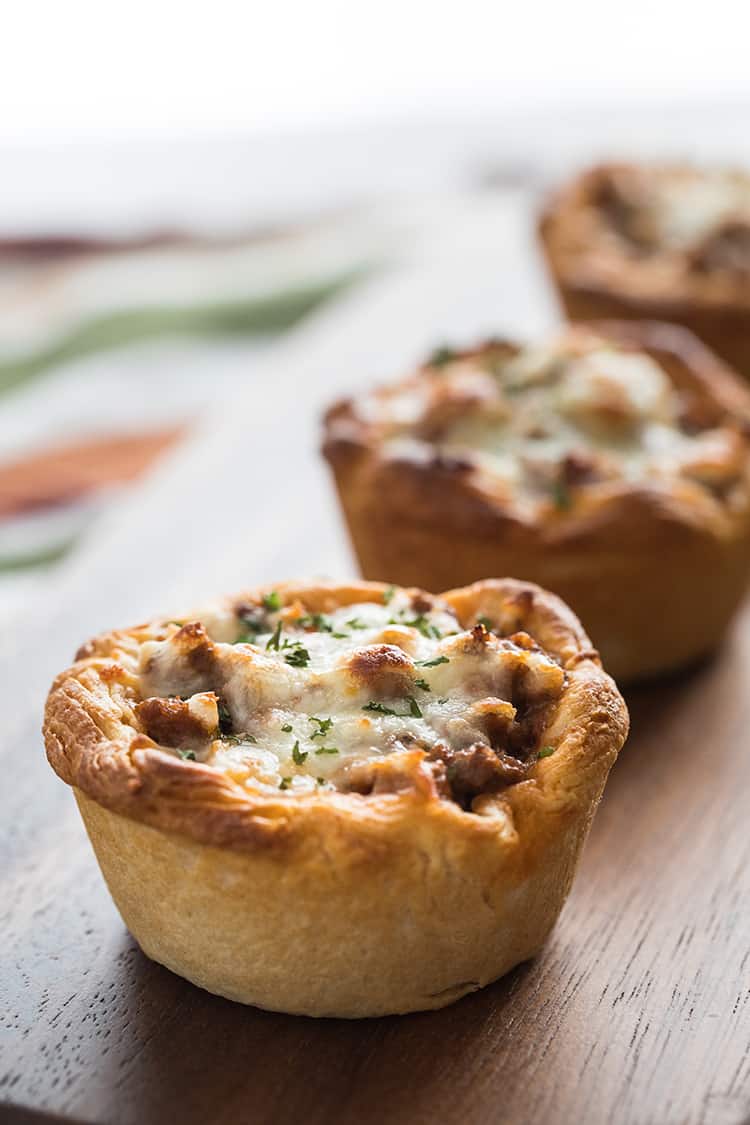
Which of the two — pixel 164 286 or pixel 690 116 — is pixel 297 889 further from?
pixel 690 116

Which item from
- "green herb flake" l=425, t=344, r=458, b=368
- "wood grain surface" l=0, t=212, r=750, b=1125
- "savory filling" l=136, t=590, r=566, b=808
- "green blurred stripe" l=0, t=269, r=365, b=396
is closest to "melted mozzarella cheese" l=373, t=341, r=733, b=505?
"green herb flake" l=425, t=344, r=458, b=368

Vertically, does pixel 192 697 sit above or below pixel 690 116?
above

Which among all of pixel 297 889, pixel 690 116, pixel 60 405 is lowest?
pixel 690 116

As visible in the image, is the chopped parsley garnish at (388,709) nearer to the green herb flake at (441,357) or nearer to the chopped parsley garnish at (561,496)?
the chopped parsley garnish at (561,496)

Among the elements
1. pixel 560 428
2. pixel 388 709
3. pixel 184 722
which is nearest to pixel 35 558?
pixel 560 428

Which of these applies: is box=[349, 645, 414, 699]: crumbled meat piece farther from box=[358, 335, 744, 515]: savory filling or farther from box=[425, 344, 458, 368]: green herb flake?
box=[425, 344, 458, 368]: green herb flake

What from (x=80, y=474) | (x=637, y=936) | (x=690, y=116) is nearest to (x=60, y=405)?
(x=80, y=474)

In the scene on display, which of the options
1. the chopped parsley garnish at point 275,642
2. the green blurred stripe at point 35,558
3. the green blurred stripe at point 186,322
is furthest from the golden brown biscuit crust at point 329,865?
the green blurred stripe at point 186,322
